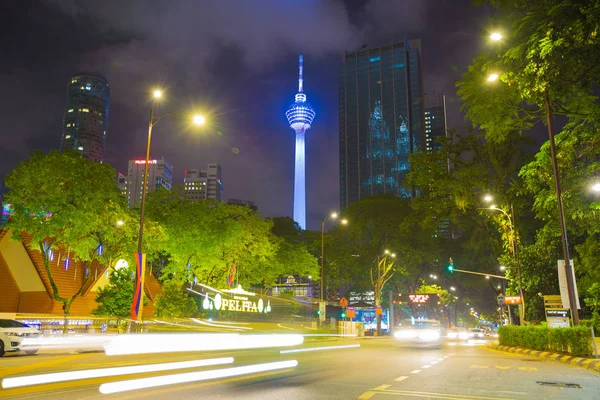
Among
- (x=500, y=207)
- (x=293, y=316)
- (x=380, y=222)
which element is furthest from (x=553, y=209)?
(x=380, y=222)

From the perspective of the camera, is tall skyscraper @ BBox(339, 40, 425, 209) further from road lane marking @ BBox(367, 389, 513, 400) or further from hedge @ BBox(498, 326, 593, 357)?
road lane marking @ BBox(367, 389, 513, 400)

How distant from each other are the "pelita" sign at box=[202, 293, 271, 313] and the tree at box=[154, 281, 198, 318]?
1.05 metres

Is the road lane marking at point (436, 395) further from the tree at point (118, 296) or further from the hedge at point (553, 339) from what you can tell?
the tree at point (118, 296)

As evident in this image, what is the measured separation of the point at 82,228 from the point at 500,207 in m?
27.8

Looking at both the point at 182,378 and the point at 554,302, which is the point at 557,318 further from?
the point at 182,378

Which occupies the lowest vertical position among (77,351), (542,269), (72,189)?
(77,351)

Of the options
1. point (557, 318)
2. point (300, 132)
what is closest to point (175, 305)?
point (557, 318)

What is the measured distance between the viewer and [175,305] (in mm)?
36469

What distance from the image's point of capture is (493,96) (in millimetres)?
21250

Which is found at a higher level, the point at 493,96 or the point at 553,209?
the point at 493,96

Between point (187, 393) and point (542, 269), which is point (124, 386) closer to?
point (187, 393)

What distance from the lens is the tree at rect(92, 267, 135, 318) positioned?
33750 millimetres

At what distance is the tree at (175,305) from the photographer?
36219 millimetres

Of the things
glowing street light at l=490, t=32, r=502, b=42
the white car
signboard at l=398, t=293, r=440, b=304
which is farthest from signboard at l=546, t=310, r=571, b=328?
signboard at l=398, t=293, r=440, b=304
